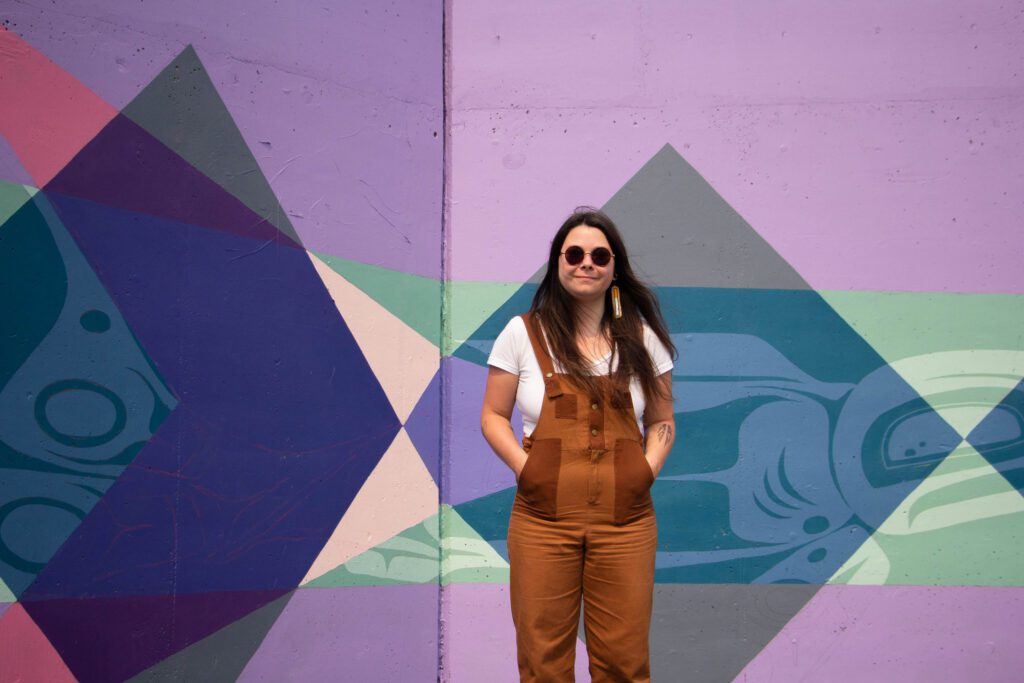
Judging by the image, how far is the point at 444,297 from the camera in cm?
378

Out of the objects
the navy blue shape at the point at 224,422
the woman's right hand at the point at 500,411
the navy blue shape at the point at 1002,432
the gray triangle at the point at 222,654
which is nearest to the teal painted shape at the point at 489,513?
the navy blue shape at the point at 224,422

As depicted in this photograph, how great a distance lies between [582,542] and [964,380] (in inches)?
85.3

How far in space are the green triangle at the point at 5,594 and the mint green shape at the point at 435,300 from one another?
165cm

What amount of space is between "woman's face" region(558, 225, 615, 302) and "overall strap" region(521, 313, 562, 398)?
152 millimetres

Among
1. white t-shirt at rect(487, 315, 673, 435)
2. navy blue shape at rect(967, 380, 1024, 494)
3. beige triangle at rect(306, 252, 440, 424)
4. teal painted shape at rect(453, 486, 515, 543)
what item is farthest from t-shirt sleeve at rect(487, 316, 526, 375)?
navy blue shape at rect(967, 380, 1024, 494)

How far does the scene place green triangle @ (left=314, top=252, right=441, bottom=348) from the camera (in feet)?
11.7

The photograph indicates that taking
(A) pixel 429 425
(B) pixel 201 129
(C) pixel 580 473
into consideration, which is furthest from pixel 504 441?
(B) pixel 201 129

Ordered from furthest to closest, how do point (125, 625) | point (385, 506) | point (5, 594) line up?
1. point (385, 506)
2. point (125, 625)
3. point (5, 594)

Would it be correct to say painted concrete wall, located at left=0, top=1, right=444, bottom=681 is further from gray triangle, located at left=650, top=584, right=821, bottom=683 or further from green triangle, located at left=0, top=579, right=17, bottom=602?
gray triangle, located at left=650, top=584, right=821, bottom=683

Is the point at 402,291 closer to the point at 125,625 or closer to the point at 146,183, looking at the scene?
the point at 146,183

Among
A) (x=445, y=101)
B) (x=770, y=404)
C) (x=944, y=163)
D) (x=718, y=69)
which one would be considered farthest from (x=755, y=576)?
(x=445, y=101)

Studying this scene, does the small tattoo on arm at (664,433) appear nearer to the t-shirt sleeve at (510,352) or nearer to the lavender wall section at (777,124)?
the t-shirt sleeve at (510,352)

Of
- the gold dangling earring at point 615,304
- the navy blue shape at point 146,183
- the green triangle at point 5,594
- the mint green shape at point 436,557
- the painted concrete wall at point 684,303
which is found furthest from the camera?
the mint green shape at point 436,557

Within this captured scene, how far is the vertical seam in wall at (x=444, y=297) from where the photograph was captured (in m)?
3.73
